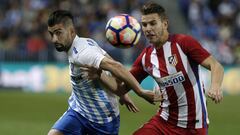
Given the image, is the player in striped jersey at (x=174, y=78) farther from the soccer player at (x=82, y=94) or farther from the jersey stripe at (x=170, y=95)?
the soccer player at (x=82, y=94)

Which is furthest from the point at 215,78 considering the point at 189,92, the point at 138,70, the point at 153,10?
the point at 138,70

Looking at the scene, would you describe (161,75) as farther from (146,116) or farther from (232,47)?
(232,47)

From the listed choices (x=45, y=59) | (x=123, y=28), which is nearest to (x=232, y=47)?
(x=45, y=59)

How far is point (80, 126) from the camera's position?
7.50 meters

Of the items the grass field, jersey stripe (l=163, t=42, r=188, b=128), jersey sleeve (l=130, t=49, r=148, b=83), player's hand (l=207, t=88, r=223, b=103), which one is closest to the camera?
player's hand (l=207, t=88, r=223, b=103)

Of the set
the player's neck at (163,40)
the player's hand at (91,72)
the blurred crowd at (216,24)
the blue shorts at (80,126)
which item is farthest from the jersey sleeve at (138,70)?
the blurred crowd at (216,24)

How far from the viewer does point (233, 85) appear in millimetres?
21516

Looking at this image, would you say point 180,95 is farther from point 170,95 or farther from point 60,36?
point 60,36

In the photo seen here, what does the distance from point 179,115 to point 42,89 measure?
15.6 meters

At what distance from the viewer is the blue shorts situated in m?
7.43

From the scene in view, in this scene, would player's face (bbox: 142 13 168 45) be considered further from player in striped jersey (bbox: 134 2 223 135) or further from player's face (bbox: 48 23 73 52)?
player's face (bbox: 48 23 73 52)

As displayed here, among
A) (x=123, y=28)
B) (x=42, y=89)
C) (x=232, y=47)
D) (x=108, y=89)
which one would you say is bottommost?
(x=42, y=89)

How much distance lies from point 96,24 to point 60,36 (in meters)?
16.5

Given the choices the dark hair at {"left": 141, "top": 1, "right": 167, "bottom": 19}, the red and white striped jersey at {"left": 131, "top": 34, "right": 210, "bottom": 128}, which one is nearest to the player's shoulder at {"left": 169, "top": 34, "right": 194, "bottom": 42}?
the red and white striped jersey at {"left": 131, "top": 34, "right": 210, "bottom": 128}
